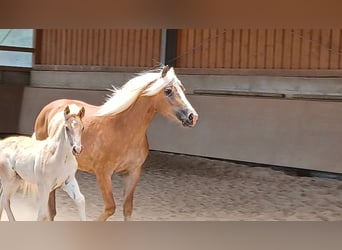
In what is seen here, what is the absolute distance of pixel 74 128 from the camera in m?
1.83

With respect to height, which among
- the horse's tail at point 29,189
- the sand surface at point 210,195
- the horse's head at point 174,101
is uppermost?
the horse's head at point 174,101

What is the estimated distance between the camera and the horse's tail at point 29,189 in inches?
76.1

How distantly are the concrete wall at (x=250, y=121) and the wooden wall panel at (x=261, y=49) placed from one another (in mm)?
83

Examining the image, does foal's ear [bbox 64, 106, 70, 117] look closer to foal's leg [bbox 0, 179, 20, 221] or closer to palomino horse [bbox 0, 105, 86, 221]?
palomino horse [bbox 0, 105, 86, 221]

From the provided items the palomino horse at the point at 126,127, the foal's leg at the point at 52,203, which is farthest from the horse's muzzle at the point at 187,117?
the foal's leg at the point at 52,203

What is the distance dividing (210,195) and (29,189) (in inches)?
40.7

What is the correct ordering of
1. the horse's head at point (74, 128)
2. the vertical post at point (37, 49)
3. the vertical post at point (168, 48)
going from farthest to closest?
the vertical post at point (168, 48), the vertical post at point (37, 49), the horse's head at point (74, 128)

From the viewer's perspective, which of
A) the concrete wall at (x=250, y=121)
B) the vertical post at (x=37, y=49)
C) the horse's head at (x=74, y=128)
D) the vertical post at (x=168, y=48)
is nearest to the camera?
the horse's head at (x=74, y=128)

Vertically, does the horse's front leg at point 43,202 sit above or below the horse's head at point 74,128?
below

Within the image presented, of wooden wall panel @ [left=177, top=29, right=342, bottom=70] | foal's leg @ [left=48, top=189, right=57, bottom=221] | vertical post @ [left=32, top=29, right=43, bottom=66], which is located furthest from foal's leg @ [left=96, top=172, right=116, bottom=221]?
wooden wall panel @ [left=177, top=29, right=342, bottom=70]

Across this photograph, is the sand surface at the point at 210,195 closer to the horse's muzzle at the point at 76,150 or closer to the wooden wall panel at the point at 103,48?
the horse's muzzle at the point at 76,150

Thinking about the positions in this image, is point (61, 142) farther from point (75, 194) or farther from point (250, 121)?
point (250, 121)

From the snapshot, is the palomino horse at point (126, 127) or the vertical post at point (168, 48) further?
the vertical post at point (168, 48)

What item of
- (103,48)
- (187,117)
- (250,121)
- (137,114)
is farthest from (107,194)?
(103,48)
